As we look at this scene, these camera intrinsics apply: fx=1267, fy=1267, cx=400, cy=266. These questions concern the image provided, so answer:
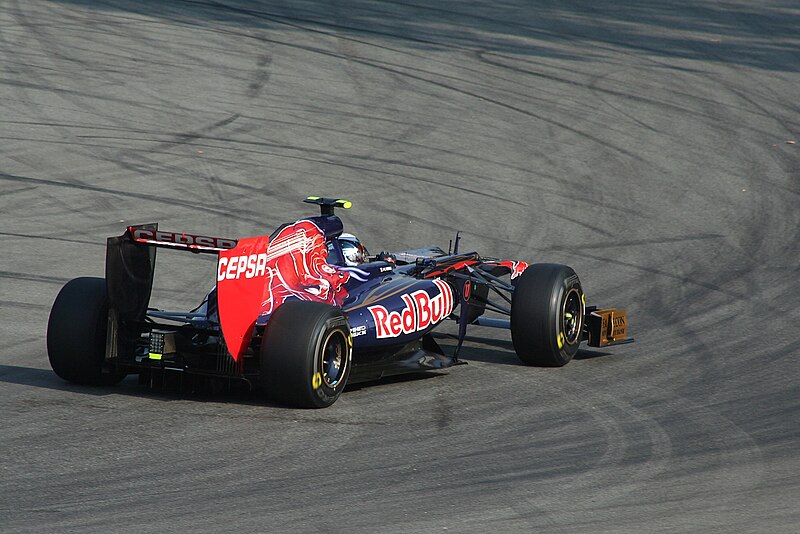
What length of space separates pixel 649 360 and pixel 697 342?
0.80m

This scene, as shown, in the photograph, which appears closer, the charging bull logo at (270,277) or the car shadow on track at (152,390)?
the charging bull logo at (270,277)

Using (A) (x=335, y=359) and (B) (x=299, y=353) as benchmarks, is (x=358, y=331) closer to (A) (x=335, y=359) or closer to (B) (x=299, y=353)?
(A) (x=335, y=359)

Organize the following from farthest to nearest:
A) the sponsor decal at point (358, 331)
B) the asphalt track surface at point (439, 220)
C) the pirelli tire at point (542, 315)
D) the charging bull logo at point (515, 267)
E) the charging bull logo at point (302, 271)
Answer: the charging bull logo at point (515, 267), the pirelli tire at point (542, 315), the sponsor decal at point (358, 331), the charging bull logo at point (302, 271), the asphalt track surface at point (439, 220)

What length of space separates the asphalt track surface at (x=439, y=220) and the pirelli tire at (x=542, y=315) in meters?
0.24

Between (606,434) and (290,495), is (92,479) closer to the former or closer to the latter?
(290,495)

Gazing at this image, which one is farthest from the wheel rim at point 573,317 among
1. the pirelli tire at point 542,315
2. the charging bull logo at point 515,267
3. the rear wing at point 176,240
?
the rear wing at point 176,240

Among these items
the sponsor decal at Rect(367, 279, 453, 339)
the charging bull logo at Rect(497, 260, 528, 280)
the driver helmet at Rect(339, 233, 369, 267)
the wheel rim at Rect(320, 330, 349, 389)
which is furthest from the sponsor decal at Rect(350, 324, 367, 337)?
the charging bull logo at Rect(497, 260, 528, 280)

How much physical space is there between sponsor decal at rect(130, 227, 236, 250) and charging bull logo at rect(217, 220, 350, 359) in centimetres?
19

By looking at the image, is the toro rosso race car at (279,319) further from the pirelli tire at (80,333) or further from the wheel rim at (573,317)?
the wheel rim at (573,317)

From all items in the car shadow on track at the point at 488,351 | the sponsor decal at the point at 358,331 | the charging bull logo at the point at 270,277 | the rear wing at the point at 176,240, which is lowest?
the car shadow on track at the point at 488,351

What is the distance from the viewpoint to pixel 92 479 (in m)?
7.49

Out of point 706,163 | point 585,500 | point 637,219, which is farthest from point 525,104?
point 585,500

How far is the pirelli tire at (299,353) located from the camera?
887 cm

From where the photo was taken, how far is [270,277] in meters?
9.52
